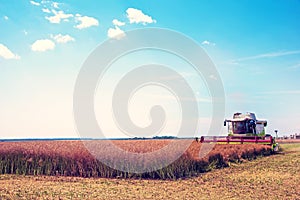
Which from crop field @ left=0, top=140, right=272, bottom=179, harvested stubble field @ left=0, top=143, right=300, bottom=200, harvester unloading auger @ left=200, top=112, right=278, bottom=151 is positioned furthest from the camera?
harvester unloading auger @ left=200, top=112, right=278, bottom=151

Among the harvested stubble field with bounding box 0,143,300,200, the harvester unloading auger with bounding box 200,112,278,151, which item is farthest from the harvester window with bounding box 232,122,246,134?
the harvested stubble field with bounding box 0,143,300,200

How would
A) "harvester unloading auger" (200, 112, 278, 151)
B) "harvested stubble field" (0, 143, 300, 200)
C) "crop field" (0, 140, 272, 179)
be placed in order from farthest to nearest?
"harvester unloading auger" (200, 112, 278, 151), "crop field" (0, 140, 272, 179), "harvested stubble field" (0, 143, 300, 200)

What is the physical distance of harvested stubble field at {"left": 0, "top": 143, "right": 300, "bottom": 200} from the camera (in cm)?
1208

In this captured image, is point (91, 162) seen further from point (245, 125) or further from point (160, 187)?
point (245, 125)

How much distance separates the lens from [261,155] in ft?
95.2

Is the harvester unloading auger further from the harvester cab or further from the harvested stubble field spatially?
the harvested stubble field

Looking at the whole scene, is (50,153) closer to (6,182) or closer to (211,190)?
(6,182)

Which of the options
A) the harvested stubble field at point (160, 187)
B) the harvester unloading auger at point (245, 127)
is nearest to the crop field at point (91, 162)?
the harvested stubble field at point (160, 187)

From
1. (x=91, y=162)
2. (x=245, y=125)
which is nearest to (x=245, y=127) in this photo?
(x=245, y=125)

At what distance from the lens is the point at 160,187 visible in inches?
543

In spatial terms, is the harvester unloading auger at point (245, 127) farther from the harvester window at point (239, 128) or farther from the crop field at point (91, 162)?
the crop field at point (91, 162)

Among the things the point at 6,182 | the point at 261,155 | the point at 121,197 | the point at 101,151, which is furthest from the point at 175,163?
the point at 261,155

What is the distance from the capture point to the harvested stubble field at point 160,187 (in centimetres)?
1208

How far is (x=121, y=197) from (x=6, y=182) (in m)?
6.52
